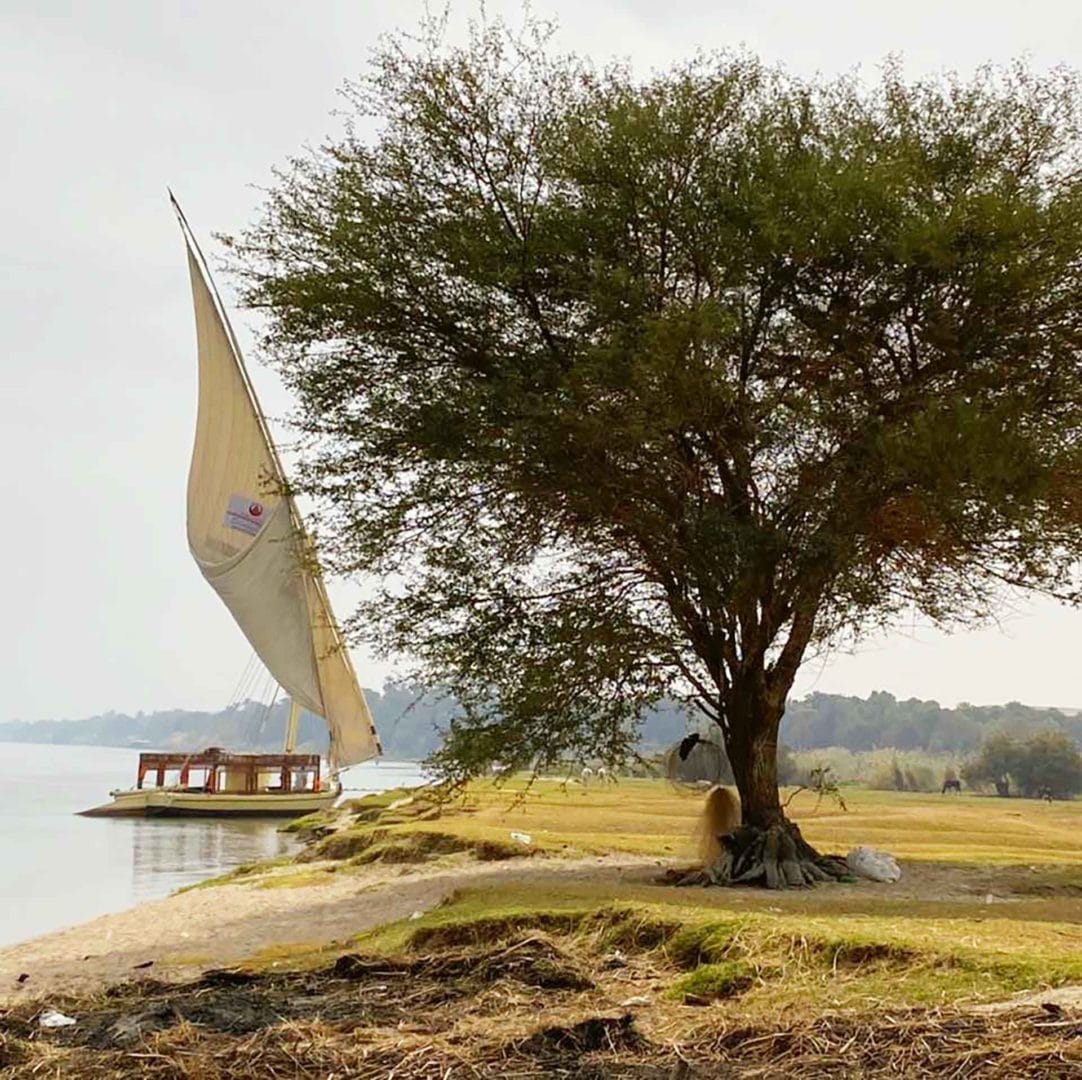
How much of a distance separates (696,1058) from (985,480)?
7.80 m

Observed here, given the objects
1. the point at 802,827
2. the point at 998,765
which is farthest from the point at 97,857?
the point at 998,765

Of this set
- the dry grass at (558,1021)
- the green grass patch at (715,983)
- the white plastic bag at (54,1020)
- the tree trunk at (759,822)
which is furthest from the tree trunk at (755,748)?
the white plastic bag at (54,1020)

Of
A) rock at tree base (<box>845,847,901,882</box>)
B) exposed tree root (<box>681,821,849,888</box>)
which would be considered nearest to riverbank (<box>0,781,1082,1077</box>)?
rock at tree base (<box>845,847,901,882</box>)

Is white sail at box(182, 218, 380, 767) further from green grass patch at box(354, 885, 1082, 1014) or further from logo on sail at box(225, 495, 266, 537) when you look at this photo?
green grass patch at box(354, 885, 1082, 1014)

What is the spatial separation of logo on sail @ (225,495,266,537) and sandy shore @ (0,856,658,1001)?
58.3 ft

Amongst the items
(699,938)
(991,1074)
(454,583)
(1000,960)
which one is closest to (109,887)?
(454,583)

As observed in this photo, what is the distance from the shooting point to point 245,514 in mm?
33469

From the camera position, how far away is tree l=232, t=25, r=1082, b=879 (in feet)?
41.1

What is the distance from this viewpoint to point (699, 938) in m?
7.96

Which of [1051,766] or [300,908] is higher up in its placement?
[1051,766]

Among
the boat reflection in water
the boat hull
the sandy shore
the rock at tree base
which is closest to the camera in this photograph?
the sandy shore

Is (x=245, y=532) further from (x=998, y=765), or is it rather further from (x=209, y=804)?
(x=998, y=765)

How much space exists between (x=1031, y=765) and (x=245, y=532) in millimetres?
35246

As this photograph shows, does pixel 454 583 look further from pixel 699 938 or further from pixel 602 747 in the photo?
pixel 699 938
